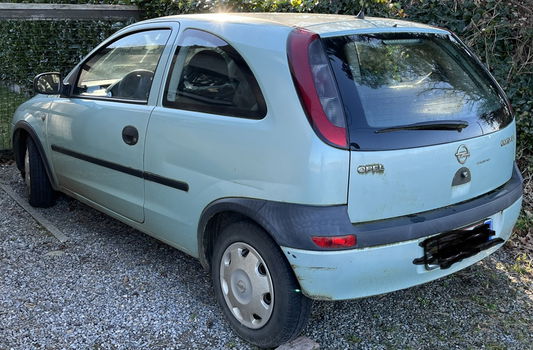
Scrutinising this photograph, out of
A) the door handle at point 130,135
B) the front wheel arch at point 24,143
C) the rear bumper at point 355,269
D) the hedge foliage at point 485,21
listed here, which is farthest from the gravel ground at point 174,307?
the hedge foliage at point 485,21

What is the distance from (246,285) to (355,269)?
0.67m

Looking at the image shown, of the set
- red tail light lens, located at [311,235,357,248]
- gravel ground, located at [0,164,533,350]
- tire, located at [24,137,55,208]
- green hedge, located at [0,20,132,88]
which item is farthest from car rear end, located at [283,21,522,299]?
green hedge, located at [0,20,132,88]

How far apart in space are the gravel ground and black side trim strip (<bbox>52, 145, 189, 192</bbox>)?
28.4 inches

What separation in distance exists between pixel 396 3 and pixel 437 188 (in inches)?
122

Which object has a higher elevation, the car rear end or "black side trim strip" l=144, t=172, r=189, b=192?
the car rear end

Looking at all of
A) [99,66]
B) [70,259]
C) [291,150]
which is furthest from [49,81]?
[291,150]

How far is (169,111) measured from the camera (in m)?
3.19

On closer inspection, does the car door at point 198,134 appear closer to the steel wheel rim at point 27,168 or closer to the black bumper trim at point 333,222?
the black bumper trim at point 333,222

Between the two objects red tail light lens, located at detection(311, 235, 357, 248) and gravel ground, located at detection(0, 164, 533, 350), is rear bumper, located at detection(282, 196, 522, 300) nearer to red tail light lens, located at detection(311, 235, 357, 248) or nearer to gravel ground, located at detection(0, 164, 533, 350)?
red tail light lens, located at detection(311, 235, 357, 248)

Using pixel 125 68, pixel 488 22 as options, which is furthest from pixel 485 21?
pixel 125 68

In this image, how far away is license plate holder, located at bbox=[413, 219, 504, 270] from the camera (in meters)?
2.67

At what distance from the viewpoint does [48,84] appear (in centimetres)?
434

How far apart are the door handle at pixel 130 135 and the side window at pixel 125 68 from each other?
0.20m

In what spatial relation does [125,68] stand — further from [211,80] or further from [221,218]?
[221,218]
